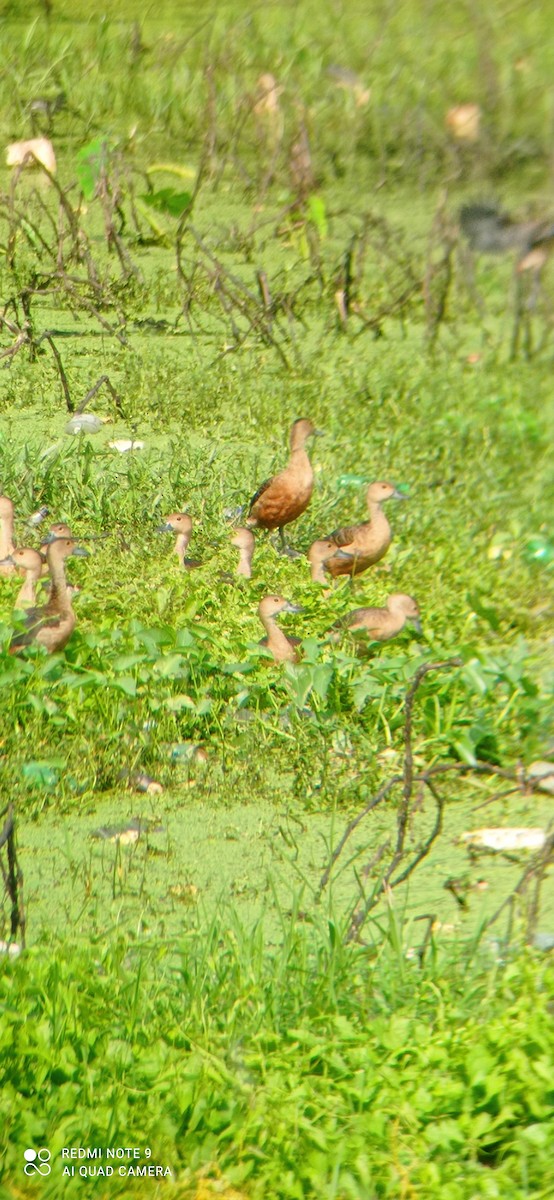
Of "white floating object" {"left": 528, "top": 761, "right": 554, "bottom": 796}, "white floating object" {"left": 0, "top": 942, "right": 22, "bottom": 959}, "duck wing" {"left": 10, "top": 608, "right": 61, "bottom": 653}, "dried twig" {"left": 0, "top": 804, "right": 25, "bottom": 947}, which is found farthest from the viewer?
"duck wing" {"left": 10, "top": 608, "right": 61, "bottom": 653}

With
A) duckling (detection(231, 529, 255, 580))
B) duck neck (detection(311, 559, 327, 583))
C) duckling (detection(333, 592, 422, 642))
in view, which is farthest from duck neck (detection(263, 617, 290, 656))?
duck neck (detection(311, 559, 327, 583))

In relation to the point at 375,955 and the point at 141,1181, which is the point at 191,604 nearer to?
the point at 375,955

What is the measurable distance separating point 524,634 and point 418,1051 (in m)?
2.26

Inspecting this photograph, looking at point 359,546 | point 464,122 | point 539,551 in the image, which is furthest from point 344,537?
point 464,122

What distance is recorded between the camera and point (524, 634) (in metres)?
4.60

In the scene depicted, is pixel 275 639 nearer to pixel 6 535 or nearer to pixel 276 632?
pixel 276 632

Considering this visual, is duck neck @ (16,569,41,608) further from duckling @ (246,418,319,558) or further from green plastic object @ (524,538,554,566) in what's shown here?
green plastic object @ (524,538,554,566)

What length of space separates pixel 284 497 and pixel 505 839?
157cm

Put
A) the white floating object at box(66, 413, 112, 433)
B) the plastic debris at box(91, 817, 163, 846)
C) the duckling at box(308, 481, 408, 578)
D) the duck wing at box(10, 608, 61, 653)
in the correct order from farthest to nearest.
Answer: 1. the white floating object at box(66, 413, 112, 433)
2. the duckling at box(308, 481, 408, 578)
3. the duck wing at box(10, 608, 61, 653)
4. the plastic debris at box(91, 817, 163, 846)

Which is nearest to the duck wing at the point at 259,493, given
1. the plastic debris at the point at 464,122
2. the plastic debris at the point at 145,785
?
the plastic debris at the point at 145,785

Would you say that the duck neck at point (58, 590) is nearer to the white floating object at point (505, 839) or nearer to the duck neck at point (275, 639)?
the duck neck at point (275, 639)

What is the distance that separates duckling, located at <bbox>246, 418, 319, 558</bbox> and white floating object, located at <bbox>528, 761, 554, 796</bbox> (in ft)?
4.29

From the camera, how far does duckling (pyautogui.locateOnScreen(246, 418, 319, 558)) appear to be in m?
4.70

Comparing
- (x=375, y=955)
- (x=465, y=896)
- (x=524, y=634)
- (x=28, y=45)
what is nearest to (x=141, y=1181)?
(x=375, y=955)
